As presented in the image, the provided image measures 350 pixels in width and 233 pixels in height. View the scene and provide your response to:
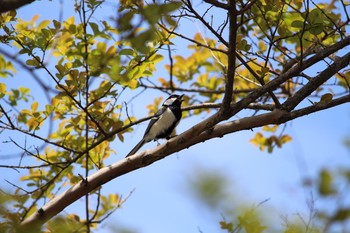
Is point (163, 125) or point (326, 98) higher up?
point (163, 125)

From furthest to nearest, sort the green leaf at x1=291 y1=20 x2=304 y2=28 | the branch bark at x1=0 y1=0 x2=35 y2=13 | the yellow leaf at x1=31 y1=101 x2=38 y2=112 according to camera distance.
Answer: the yellow leaf at x1=31 y1=101 x2=38 y2=112 < the green leaf at x1=291 y1=20 x2=304 y2=28 < the branch bark at x1=0 y1=0 x2=35 y2=13

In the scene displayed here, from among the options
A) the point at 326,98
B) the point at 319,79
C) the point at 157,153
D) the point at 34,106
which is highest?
the point at 34,106

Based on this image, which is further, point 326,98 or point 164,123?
point 164,123

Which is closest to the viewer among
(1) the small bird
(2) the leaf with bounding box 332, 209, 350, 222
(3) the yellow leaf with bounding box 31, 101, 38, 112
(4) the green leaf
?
(2) the leaf with bounding box 332, 209, 350, 222

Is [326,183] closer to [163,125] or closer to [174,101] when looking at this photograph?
[163,125]

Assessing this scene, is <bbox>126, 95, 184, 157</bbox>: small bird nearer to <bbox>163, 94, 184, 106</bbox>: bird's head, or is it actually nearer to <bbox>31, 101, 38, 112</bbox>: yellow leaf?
<bbox>163, 94, 184, 106</bbox>: bird's head

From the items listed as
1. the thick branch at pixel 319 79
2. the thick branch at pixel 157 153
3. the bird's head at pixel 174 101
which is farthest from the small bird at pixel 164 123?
the thick branch at pixel 319 79

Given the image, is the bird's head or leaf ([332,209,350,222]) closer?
leaf ([332,209,350,222])

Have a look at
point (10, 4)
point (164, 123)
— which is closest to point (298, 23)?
point (10, 4)

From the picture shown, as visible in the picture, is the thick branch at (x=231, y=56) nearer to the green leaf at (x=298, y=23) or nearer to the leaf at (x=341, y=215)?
the green leaf at (x=298, y=23)

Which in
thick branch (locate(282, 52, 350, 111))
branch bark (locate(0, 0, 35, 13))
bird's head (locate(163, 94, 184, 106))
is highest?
bird's head (locate(163, 94, 184, 106))

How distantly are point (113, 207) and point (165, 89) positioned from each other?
1.25m

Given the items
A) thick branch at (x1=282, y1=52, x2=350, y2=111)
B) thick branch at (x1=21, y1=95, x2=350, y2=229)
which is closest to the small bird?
thick branch at (x1=21, y1=95, x2=350, y2=229)

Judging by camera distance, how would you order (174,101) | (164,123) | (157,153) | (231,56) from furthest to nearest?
(174,101) → (164,123) → (157,153) → (231,56)
